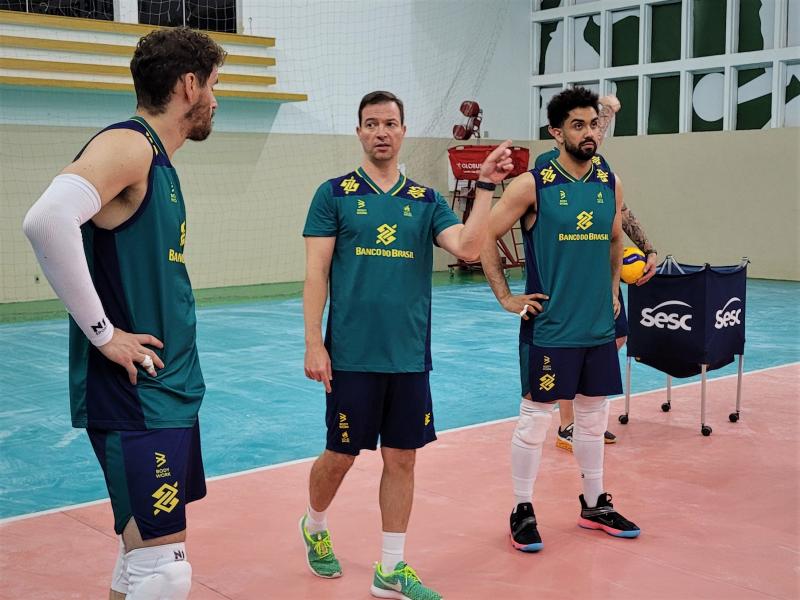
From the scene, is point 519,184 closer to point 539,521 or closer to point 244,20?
point 539,521

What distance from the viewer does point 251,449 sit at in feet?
19.7

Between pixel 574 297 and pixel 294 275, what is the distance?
12.6 meters

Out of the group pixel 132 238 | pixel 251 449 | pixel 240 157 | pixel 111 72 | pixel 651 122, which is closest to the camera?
pixel 132 238

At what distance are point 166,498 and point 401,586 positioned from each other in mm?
1403

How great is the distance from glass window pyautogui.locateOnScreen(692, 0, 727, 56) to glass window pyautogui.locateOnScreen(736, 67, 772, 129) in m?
0.73

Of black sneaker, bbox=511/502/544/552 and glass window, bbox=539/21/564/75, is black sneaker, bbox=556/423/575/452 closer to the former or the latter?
black sneaker, bbox=511/502/544/552

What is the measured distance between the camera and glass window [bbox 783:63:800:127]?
1695cm

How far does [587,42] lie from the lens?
786 inches

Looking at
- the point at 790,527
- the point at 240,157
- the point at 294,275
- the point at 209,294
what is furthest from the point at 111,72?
the point at 790,527

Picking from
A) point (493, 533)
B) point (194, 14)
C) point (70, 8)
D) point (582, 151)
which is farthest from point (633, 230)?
point (194, 14)

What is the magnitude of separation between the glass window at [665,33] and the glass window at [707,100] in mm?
703

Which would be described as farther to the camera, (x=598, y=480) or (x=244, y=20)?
(x=244, y=20)

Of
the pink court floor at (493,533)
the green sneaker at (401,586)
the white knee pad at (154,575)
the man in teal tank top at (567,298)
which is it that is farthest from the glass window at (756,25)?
the white knee pad at (154,575)

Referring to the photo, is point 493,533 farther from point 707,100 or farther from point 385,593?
point 707,100
